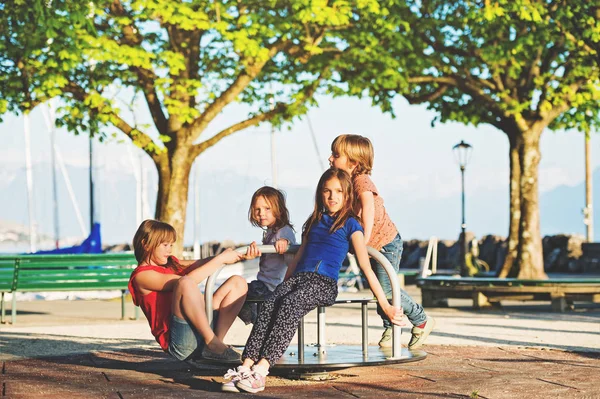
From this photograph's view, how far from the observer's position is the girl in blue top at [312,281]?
7453mm

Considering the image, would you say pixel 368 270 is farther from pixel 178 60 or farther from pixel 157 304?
pixel 178 60

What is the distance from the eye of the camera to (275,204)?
27.2 ft

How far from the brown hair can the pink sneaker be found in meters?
1.36

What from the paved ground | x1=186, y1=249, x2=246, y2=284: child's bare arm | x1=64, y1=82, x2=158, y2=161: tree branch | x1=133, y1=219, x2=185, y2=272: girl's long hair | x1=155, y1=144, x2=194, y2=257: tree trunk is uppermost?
x1=64, y1=82, x2=158, y2=161: tree branch

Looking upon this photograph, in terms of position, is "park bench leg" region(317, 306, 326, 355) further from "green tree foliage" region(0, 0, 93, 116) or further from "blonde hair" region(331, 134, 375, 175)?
"green tree foliage" region(0, 0, 93, 116)

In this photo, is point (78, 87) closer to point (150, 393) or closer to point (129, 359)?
point (129, 359)

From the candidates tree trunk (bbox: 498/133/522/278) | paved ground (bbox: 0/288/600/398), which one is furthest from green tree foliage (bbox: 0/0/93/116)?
tree trunk (bbox: 498/133/522/278)

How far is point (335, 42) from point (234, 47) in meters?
3.15

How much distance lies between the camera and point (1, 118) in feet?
70.6

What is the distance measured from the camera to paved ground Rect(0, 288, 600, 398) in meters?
7.63

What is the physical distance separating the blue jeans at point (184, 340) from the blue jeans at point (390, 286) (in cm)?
136

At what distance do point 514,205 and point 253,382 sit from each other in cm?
1782

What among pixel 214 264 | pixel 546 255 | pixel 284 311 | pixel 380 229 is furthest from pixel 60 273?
pixel 546 255

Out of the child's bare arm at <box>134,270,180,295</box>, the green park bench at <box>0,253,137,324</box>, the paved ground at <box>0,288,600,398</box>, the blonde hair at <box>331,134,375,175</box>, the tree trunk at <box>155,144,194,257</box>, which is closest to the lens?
the paved ground at <box>0,288,600,398</box>
